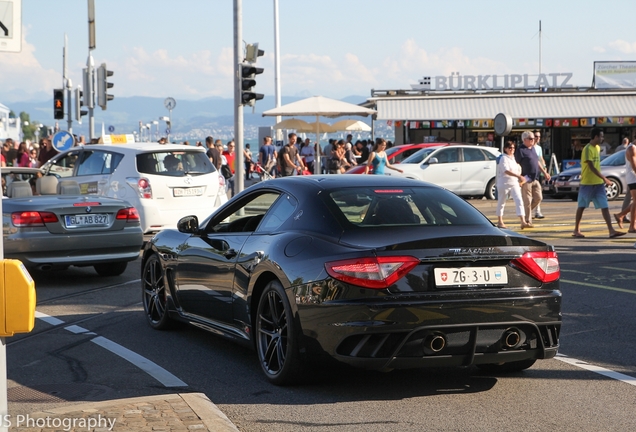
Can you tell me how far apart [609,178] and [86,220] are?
18924mm

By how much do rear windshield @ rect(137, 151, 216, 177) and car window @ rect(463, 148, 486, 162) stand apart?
13.2 meters

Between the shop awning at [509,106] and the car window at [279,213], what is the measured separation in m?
35.8

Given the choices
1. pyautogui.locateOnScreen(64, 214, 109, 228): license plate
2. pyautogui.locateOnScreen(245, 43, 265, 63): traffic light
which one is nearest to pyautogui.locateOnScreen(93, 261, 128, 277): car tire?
pyautogui.locateOnScreen(64, 214, 109, 228): license plate

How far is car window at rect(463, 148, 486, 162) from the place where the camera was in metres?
28.8

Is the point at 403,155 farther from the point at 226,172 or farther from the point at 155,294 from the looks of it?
the point at 155,294

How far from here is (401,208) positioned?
265 inches

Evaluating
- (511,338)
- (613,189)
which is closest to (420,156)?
(613,189)

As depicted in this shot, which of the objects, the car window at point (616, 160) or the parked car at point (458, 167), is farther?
the parked car at point (458, 167)

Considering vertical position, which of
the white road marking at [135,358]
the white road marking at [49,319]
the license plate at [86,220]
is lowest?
the white road marking at [49,319]

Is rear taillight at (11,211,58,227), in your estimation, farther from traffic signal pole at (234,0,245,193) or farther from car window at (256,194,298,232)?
traffic signal pole at (234,0,245,193)

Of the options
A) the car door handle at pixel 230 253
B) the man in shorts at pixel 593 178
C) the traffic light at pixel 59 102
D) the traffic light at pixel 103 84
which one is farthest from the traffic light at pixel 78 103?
the car door handle at pixel 230 253

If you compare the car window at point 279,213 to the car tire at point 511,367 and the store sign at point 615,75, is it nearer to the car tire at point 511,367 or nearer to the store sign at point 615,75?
the car tire at point 511,367

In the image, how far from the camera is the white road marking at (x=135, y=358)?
6.72m

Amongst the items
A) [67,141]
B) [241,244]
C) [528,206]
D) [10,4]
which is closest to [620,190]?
[528,206]
